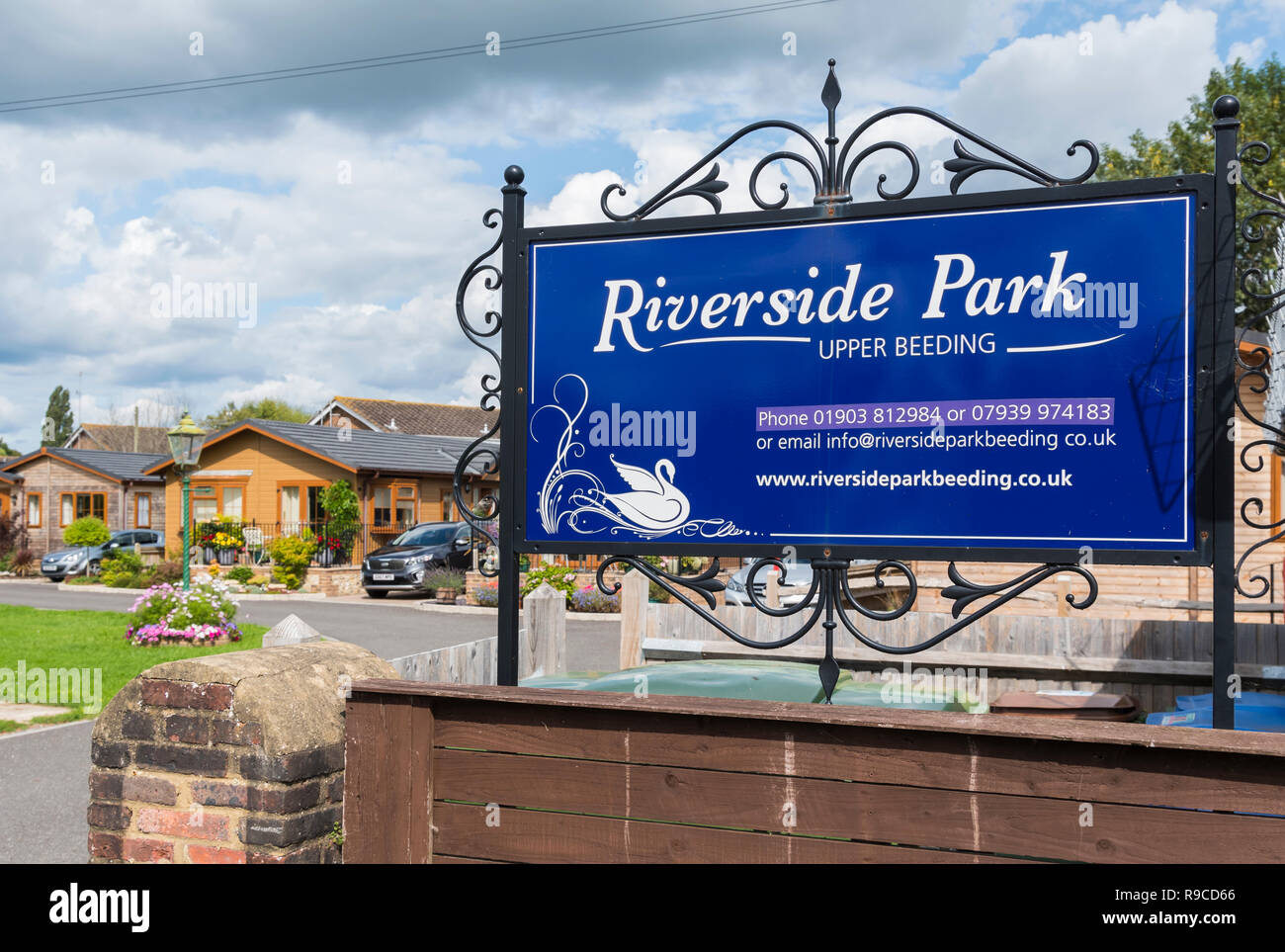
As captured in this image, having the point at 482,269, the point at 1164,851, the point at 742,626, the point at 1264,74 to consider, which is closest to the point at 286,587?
the point at 742,626

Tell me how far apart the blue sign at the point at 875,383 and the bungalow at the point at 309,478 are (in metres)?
29.1

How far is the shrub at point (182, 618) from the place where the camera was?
15336 mm

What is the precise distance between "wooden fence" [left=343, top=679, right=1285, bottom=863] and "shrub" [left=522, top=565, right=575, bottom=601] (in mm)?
18171

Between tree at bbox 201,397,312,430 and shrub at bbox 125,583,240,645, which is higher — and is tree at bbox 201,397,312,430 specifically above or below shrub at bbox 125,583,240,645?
above

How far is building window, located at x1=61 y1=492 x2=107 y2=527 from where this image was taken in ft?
144

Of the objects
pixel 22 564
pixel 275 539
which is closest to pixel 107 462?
pixel 22 564

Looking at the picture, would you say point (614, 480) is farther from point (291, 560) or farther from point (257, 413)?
point (257, 413)

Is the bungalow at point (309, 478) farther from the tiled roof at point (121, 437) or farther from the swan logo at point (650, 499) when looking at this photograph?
the tiled roof at point (121, 437)

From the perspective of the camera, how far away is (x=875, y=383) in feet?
12.0

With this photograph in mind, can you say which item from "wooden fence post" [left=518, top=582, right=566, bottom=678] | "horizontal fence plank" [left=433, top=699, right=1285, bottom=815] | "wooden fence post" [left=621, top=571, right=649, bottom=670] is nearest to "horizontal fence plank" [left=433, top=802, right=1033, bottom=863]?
"horizontal fence plank" [left=433, top=699, right=1285, bottom=815]

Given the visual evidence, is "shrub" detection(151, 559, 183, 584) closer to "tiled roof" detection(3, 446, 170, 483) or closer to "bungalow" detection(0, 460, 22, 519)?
"tiled roof" detection(3, 446, 170, 483)

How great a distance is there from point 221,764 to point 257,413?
90.2m
